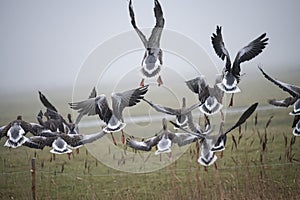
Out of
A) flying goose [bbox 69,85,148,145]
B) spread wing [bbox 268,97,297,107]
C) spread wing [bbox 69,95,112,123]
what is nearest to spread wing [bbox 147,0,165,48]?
flying goose [bbox 69,85,148,145]

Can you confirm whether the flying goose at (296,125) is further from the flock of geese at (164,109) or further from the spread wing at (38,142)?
the spread wing at (38,142)

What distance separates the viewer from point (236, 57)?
1928 millimetres

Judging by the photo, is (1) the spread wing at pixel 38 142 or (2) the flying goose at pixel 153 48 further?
(1) the spread wing at pixel 38 142

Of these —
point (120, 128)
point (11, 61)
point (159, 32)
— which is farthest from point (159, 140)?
point (11, 61)

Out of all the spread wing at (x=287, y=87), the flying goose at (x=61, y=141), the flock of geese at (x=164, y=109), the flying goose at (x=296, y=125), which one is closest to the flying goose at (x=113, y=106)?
the flock of geese at (x=164, y=109)

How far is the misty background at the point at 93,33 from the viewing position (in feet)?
6.29

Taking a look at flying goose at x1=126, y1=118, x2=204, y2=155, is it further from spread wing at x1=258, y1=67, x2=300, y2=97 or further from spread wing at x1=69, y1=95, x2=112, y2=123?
spread wing at x1=258, y1=67, x2=300, y2=97

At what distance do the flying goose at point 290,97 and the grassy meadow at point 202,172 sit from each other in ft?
0.09

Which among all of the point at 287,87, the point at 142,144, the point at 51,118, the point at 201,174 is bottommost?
the point at 201,174

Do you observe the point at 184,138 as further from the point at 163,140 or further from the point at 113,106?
the point at 113,106

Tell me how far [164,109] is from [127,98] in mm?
170

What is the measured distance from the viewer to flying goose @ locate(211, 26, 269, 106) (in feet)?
6.28

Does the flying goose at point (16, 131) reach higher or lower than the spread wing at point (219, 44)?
lower

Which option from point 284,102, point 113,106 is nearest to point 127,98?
point 113,106
